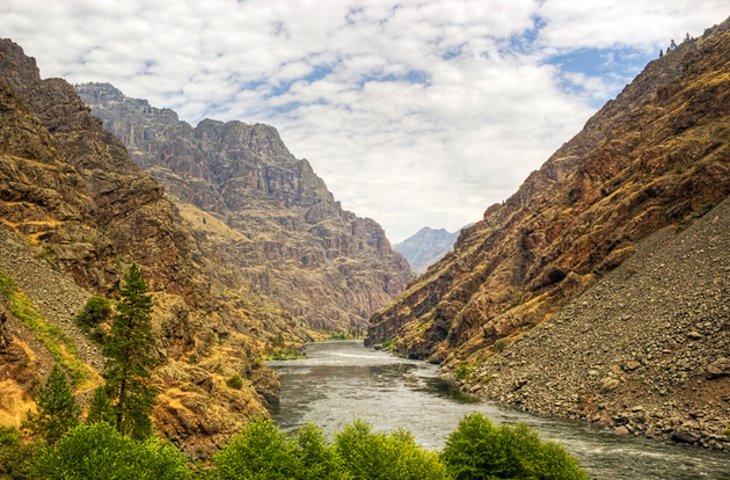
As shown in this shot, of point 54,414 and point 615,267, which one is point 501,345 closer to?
point 615,267

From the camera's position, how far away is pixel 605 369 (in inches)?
2899

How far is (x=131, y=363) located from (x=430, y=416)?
48619mm

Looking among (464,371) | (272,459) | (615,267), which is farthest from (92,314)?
(615,267)

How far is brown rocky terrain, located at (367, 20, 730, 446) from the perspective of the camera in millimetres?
64812

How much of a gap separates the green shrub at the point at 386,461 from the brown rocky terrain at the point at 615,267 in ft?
113

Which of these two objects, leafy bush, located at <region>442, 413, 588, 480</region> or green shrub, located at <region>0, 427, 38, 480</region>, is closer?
green shrub, located at <region>0, 427, 38, 480</region>

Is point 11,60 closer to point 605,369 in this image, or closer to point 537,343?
point 537,343

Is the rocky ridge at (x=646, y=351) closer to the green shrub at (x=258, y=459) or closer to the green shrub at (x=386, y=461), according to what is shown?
the green shrub at (x=386, y=461)

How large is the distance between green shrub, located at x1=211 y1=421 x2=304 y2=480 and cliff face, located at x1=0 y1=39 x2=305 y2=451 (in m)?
18.8

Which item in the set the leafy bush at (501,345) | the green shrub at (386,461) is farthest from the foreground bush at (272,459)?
the leafy bush at (501,345)

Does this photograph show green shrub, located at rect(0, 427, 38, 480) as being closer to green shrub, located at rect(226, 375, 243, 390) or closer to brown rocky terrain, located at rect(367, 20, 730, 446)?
green shrub, located at rect(226, 375, 243, 390)

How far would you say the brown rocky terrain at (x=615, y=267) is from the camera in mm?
64812

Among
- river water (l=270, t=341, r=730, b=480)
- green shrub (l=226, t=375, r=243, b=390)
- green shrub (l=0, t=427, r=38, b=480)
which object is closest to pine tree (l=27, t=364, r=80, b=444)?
green shrub (l=0, t=427, r=38, b=480)

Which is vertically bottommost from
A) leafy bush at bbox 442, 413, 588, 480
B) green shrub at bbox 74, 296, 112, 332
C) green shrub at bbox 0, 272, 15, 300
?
leafy bush at bbox 442, 413, 588, 480
